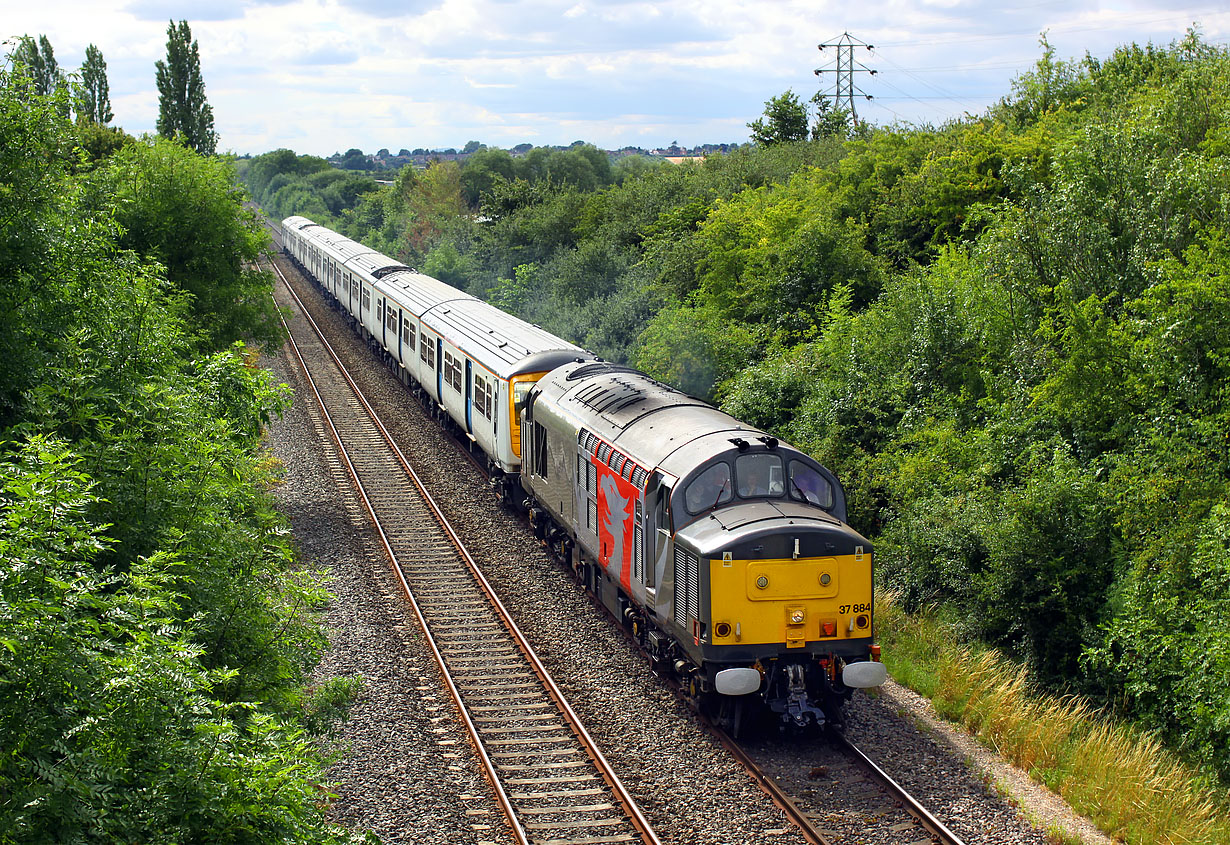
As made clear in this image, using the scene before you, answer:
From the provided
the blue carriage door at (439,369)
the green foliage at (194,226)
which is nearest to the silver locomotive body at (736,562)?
the green foliage at (194,226)

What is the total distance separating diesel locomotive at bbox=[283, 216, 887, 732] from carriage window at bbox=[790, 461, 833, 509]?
0.05ft

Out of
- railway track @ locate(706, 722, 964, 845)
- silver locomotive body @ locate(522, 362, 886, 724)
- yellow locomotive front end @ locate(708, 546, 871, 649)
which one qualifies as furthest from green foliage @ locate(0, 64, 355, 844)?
railway track @ locate(706, 722, 964, 845)

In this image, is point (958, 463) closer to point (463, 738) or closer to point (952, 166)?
point (463, 738)

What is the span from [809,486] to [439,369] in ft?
53.8

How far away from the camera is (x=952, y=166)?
27.8 meters

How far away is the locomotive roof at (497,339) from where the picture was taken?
2054cm

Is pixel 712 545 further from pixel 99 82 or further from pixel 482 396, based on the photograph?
pixel 99 82

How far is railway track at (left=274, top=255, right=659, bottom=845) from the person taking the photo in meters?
10.4

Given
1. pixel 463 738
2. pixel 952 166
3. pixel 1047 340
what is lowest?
pixel 463 738

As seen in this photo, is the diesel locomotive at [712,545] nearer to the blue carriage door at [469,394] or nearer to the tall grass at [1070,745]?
the tall grass at [1070,745]

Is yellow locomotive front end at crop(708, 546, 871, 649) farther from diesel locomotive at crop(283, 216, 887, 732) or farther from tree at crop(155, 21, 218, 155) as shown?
tree at crop(155, 21, 218, 155)

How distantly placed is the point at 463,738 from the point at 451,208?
58336mm

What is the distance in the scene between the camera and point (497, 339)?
23.4 metres

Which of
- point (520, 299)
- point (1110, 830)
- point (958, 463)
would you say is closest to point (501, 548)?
point (958, 463)
